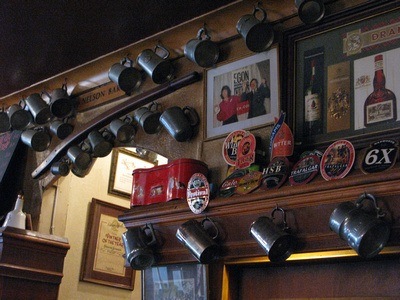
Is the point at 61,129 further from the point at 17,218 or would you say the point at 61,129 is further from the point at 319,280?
the point at 319,280

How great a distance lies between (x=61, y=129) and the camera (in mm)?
3730

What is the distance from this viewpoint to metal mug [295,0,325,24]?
251 centimetres

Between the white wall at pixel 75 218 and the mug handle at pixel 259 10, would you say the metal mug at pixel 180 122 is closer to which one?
the mug handle at pixel 259 10

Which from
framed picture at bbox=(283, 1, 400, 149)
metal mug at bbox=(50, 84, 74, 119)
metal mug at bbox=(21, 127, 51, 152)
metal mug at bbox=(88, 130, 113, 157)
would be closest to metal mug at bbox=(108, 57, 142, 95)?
metal mug at bbox=(88, 130, 113, 157)

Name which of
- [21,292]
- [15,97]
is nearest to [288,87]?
[21,292]

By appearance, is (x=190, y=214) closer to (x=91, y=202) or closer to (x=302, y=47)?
(x=302, y=47)

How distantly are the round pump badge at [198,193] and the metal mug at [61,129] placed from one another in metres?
1.36

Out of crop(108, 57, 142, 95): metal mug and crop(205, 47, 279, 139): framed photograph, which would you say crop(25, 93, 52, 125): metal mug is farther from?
crop(205, 47, 279, 139): framed photograph

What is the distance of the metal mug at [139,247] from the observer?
2.68 meters

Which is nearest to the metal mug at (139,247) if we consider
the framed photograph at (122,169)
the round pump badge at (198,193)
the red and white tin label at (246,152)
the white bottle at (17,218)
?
the round pump badge at (198,193)

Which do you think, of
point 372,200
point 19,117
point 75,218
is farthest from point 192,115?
point 75,218

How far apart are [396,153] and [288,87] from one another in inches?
27.6

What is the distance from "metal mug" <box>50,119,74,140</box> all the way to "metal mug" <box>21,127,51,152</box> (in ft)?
0.36

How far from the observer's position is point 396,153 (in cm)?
208
